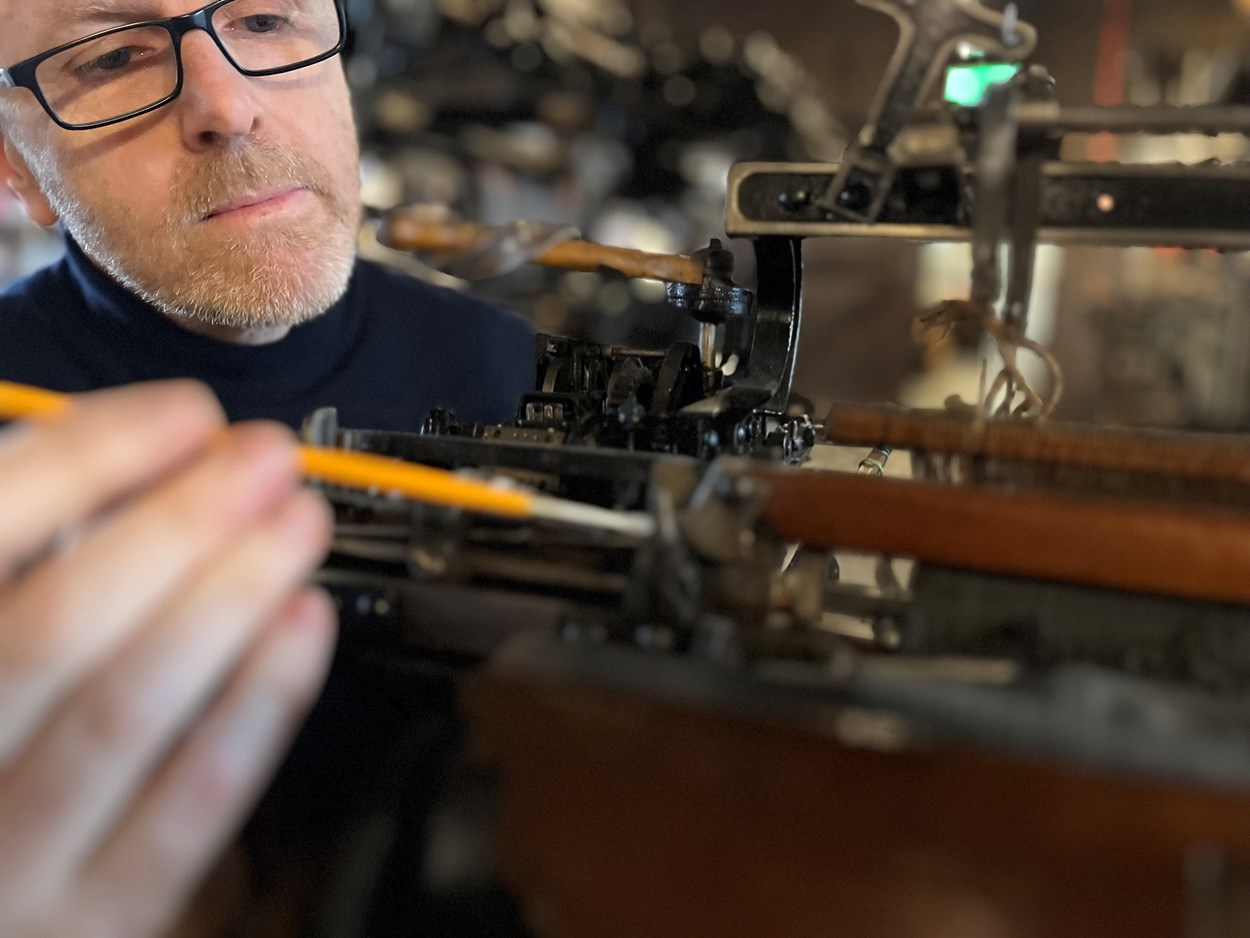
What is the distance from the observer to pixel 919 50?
70cm

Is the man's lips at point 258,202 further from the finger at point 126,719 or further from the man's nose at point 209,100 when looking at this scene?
the finger at point 126,719

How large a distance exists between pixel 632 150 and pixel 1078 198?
12.2 ft

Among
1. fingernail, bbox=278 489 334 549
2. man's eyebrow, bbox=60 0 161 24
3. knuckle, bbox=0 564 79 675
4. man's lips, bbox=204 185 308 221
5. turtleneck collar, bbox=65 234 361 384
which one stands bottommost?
knuckle, bbox=0 564 79 675

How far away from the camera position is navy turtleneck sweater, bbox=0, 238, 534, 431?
129cm

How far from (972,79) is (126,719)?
736 mm

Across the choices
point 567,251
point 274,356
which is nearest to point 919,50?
point 567,251

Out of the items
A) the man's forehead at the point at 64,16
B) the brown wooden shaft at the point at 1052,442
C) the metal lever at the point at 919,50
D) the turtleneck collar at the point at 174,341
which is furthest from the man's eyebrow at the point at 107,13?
the brown wooden shaft at the point at 1052,442

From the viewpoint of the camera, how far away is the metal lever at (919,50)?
27.4 inches

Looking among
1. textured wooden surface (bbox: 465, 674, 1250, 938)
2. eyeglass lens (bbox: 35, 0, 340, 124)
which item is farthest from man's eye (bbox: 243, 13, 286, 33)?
textured wooden surface (bbox: 465, 674, 1250, 938)

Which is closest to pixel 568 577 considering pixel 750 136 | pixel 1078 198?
pixel 1078 198

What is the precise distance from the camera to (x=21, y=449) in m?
0.39

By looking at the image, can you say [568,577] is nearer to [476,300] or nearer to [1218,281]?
[476,300]

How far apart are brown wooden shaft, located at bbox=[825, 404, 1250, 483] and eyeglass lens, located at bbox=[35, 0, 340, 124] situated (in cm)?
86

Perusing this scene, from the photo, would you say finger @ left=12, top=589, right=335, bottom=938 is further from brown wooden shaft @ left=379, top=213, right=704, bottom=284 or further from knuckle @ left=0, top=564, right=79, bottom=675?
Result: brown wooden shaft @ left=379, top=213, right=704, bottom=284
